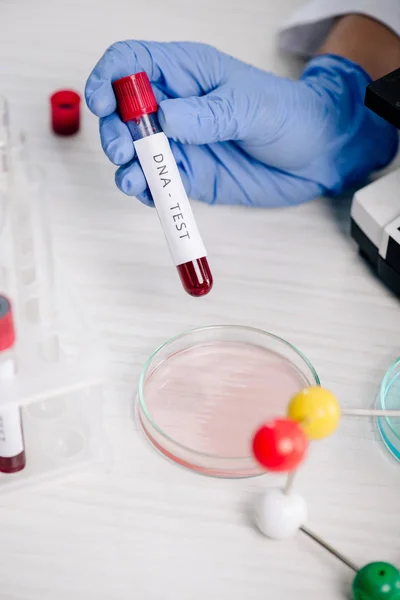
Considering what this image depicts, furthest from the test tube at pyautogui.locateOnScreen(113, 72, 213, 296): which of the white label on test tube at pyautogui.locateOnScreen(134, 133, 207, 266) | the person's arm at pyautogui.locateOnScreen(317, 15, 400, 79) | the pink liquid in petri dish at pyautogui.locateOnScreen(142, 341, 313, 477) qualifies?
the person's arm at pyautogui.locateOnScreen(317, 15, 400, 79)

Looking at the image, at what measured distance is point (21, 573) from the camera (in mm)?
822

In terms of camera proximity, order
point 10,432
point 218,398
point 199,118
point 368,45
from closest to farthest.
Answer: point 10,432
point 218,398
point 199,118
point 368,45

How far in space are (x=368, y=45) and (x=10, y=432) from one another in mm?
999

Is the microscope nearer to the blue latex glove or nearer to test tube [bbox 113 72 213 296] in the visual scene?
the blue latex glove

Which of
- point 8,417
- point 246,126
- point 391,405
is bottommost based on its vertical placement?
point 391,405

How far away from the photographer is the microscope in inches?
43.1

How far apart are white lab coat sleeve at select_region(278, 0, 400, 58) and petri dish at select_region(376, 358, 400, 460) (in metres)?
0.77

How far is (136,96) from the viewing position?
1.03 m

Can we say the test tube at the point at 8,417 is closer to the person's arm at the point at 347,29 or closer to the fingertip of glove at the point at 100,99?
the fingertip of glove at the point at 100,99

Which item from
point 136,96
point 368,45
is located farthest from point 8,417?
point 368,45

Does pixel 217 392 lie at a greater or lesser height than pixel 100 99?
lesser

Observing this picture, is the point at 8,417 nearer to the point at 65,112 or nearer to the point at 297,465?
the point at 297,465

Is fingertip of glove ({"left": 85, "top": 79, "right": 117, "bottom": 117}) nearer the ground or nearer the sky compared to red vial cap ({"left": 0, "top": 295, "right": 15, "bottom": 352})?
nearer the sky

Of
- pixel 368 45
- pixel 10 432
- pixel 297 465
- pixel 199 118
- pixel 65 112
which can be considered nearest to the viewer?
pixel 297 465
